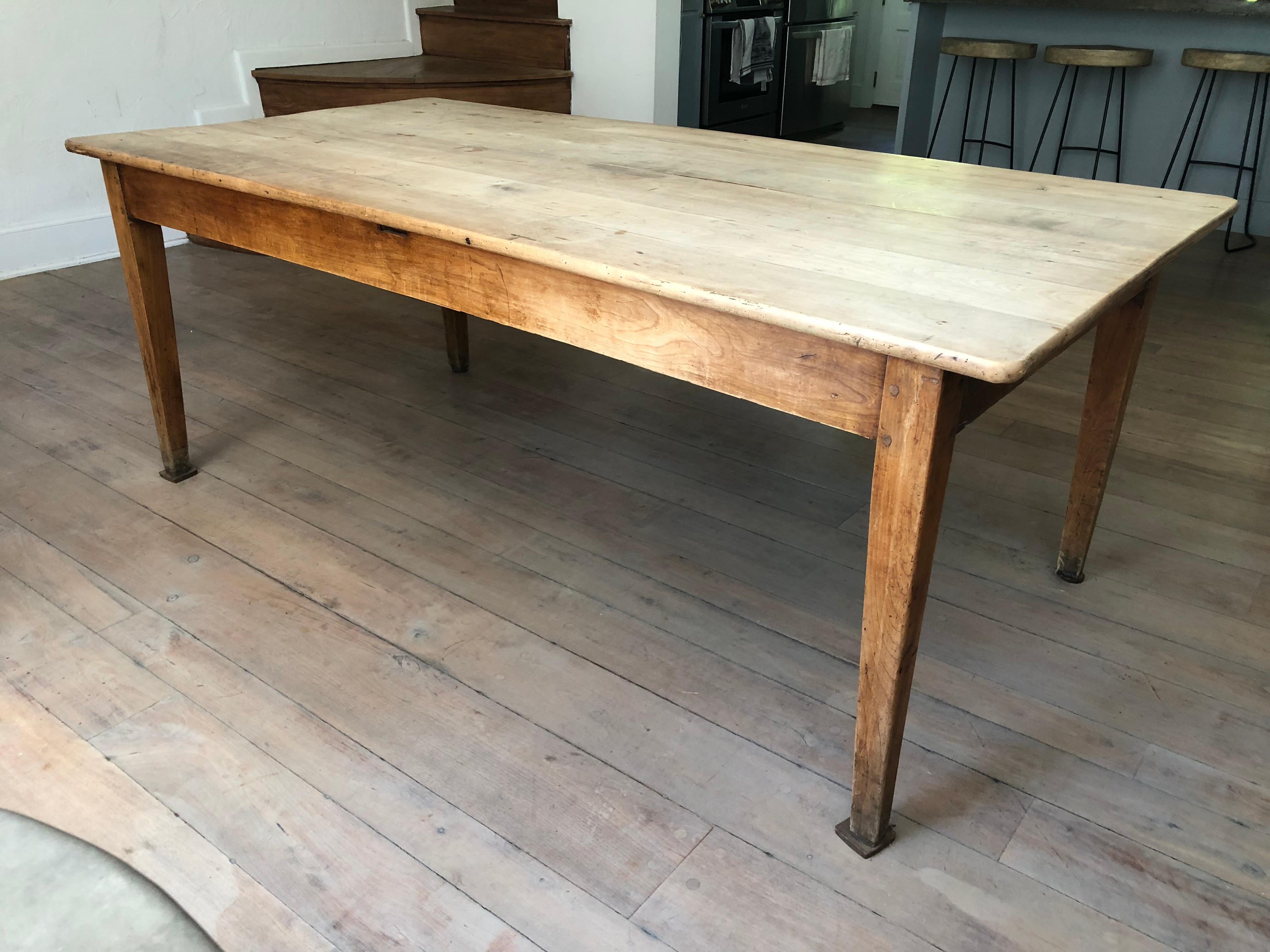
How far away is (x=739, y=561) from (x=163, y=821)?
1041mm

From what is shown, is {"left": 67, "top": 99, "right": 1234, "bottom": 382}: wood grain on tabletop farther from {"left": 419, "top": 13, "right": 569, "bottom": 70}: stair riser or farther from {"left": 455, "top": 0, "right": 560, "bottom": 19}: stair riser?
{"left": 455, "top": 0, "right": 560, "bottom": 19}: stair riser

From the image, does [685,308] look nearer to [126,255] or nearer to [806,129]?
[126,255]

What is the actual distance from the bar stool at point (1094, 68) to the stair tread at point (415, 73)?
2039 mm

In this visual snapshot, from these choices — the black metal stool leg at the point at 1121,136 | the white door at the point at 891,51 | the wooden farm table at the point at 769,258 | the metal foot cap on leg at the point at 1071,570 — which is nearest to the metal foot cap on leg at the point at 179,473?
the wooden farm table at the point at 769,258

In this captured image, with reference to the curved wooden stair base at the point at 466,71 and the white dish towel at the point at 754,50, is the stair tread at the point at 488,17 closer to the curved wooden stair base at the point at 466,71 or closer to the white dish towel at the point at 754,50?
the curved wooden stair base at the point at 466,71

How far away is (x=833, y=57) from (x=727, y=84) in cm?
118

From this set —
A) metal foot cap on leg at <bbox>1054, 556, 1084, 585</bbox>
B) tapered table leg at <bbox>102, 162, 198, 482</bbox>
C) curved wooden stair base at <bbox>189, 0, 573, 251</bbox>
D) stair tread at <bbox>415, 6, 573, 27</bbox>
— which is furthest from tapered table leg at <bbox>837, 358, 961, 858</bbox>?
stair tread at <bbox>415, 6, 573, 27</bbox>

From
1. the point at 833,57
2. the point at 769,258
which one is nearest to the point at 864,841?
the point at 769,258

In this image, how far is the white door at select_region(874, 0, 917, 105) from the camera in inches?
272

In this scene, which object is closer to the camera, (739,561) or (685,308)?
(685,308)

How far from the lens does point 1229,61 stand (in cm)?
371

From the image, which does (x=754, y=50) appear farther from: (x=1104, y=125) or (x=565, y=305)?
(x=565, y=305)

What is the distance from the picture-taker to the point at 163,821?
1302mm

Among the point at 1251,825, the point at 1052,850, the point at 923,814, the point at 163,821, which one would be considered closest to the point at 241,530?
the point at 163,821
